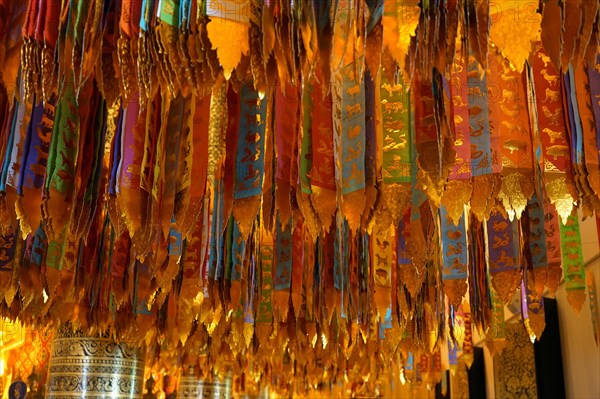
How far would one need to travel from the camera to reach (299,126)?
9.15ft

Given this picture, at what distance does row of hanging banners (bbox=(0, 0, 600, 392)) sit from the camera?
2174 mm

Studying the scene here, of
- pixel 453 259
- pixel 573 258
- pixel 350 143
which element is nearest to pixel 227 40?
pixel 350 143

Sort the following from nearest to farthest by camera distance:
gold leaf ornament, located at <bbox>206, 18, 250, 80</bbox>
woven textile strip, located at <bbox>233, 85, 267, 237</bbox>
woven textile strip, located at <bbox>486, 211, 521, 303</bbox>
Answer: gold leaf ornament, located at <bbox>206, 18, 250, 80</bbox> → woven textile strip, located at <bbox>233, 85, 267, 237</bbox> → woven textile strip, located at <bbox>486, 211, 521, 303</bbox>

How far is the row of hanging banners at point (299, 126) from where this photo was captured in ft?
7.13

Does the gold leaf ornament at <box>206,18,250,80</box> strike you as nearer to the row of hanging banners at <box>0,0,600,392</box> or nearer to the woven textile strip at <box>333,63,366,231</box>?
the row of hanging banners at <box>0,0,600,392</box>

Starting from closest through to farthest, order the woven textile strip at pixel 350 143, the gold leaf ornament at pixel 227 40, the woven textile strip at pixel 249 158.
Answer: the gold leaf ornament at pixel 227 40
the woven textile strip at pixel 350 143
the woven textile strip at pixel 249 158

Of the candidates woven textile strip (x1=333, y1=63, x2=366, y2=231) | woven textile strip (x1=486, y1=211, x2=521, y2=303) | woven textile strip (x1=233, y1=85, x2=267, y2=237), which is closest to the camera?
woven textile strip (x1=333, y1=63, x2=366, y2=231)

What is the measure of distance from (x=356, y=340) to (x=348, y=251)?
2.06m

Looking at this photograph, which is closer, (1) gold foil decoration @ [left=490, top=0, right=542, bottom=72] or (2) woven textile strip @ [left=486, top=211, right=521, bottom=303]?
(1) gold foil decoration @ [left=490, top=0, right=542, bottom=72]

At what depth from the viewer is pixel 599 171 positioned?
2.53 m

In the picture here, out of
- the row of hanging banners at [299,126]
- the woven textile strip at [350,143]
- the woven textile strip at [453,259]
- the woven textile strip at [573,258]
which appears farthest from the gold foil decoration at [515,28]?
the woven textile strip at [573,258]

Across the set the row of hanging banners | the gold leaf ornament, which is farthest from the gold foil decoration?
the gold leaf ornament

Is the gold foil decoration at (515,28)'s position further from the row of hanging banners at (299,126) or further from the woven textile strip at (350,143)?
the woven textile strip at (350,143)

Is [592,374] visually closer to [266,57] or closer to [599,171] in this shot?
[599,171]
